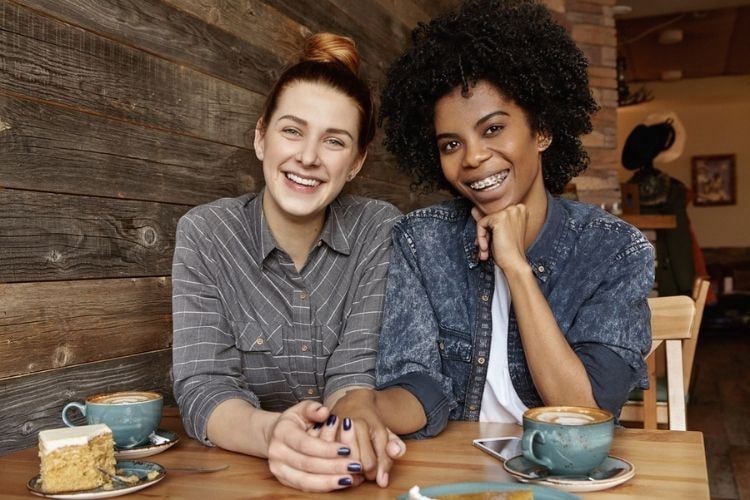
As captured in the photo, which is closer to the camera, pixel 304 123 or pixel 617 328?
pixel 617 328

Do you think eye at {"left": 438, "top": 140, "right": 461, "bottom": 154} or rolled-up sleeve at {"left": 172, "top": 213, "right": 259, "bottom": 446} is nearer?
rolled-up sleeve at {"left": 172, "top": 213, "right": 259, "bottom": 446}

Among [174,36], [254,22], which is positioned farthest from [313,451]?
[254,22]

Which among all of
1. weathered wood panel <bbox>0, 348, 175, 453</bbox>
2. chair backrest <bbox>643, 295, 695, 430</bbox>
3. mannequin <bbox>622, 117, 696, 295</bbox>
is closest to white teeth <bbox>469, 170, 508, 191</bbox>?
chair backrest <bbox>643, 295, 695, 430</bbox>

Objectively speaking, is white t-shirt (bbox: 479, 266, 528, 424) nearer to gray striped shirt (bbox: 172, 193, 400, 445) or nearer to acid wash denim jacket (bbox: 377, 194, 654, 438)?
acid wash denim jacket (bbox: 377, 194, 654, 438)

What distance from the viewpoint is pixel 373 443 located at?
1028 mm

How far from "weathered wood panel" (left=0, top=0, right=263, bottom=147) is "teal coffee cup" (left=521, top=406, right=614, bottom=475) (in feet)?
3.36

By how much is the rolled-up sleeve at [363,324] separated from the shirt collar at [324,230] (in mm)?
49

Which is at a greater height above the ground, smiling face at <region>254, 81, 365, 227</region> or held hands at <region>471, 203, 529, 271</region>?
smiling face at <region>254, 81, 365, 227</region>

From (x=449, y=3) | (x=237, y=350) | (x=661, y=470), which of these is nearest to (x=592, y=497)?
(x=661, y=470)

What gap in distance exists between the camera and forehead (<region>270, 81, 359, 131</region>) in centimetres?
154

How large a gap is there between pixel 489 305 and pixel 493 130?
0.34 meters

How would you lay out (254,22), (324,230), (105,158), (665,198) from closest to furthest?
(105,158)
(324,230)
(254,22)
(665,198)

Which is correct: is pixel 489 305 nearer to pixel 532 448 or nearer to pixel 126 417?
pixel 532 448

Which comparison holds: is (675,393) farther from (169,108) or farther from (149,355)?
(169,108)
